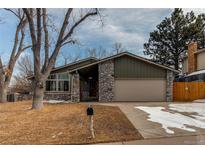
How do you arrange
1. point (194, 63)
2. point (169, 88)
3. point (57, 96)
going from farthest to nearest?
point (194, 63) < point (57, 96) < point (169, 88)

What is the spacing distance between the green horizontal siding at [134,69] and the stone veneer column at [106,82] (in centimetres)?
48

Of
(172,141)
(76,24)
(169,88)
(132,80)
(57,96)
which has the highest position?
(76,24)

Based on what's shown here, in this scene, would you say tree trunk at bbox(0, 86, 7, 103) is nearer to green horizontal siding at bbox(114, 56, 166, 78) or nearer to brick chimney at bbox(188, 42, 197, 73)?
green horizontal siding at bbox(114, 56, 166, 78)

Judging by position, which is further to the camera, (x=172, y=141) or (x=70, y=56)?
(x=70, y=56)

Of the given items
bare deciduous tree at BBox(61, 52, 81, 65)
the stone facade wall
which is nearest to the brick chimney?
the stone facade wall

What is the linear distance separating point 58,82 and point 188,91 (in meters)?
11.4

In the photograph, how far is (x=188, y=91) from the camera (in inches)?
837

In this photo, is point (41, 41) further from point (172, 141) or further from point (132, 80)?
point (172, 141)

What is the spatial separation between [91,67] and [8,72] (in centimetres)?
674

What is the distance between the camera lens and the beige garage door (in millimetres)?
20609

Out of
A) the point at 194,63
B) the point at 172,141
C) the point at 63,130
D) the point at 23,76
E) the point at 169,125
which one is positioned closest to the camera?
the point at 172,141

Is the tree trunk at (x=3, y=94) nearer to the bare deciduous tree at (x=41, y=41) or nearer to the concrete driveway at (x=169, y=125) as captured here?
the bare deciduous tree at (x=41, y=41)

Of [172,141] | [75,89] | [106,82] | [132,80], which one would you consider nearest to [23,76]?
[75,89]

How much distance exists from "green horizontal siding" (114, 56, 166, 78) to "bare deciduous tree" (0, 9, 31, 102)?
842 centimetres
